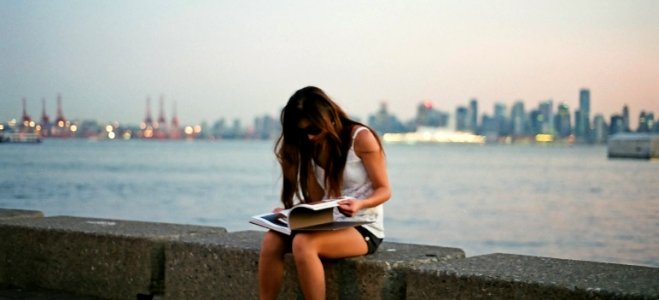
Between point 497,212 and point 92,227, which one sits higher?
point 92,227

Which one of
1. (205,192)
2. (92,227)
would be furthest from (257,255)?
(205,192)

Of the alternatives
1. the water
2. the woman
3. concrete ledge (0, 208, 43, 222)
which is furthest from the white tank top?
the water

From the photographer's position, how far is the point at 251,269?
5.15 m

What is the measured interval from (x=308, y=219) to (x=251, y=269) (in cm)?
62

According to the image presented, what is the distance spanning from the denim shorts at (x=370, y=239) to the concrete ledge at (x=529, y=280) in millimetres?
467

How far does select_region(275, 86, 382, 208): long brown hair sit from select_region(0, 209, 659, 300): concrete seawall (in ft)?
1.33

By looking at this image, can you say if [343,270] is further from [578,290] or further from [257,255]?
[578,290]

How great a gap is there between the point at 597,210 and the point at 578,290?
4754 centimetres

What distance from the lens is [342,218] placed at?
5027 millimetres

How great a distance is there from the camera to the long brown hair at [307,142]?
4965 mm

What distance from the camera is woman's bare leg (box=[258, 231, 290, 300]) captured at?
4812mm

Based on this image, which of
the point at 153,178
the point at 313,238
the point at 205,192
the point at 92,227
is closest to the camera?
the point at 313,238

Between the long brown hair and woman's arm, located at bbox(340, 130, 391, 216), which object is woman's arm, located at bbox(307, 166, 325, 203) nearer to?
the long brown hair

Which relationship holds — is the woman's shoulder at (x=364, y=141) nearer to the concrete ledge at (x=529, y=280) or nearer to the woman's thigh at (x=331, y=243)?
the woman's thigh at (x=331, y=243)
